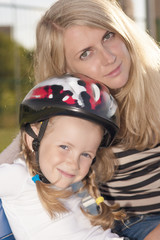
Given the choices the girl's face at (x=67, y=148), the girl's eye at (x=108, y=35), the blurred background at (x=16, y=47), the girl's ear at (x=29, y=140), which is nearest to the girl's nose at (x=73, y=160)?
the girl's face at (x=67, y=148)

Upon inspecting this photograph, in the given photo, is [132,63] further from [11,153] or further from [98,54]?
[11,153]

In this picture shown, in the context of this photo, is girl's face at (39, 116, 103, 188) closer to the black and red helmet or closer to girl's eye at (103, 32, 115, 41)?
the black and red helmet

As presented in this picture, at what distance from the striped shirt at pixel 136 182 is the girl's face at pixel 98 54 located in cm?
49

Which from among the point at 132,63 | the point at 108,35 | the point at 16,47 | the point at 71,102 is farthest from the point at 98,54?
the point at 16,47

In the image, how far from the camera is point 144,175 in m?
2.66

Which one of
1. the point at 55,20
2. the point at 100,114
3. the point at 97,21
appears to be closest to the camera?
the point at 100,114

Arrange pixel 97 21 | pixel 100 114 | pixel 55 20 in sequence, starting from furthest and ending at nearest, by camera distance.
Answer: pixel 55 20, pixel 97 21, pixel 100 114

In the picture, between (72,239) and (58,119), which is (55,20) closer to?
(58,119)

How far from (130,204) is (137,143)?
0.42 metres

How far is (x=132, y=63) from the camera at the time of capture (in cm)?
261

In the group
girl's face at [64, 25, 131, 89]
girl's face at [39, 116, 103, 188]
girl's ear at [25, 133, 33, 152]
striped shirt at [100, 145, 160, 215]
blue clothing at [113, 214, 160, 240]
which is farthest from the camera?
striped shirt at [100, 145, 160, 215]

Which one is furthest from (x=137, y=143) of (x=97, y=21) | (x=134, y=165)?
(x=97, y=21)

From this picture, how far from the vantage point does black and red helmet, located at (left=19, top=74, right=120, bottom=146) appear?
6.63 ft

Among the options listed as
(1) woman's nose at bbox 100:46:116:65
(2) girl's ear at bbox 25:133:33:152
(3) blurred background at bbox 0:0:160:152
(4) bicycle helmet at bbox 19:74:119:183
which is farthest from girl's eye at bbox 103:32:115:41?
(3) blurred background at bbox 0:0:160:152
